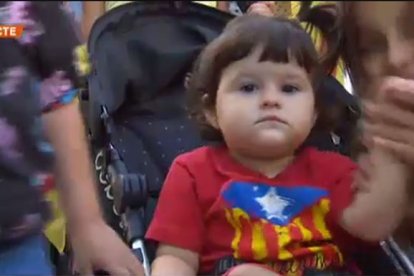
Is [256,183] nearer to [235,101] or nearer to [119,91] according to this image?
[235,101]

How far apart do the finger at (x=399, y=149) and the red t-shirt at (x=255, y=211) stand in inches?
9.2

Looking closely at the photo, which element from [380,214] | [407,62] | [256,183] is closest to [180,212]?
[256,183]

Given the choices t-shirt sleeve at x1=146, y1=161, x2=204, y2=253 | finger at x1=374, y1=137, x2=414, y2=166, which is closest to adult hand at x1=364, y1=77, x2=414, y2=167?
finger at x1=374, y1=137, x2=414, y2=166

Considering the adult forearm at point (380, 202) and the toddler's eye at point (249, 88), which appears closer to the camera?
the adult forearm at point (380, 202)

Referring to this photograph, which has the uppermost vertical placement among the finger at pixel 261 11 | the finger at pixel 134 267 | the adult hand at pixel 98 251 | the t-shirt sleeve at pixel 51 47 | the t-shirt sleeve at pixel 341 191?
the t-shirt sleeve at pixel 51 47

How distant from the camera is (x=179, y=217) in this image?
2283 millimetres

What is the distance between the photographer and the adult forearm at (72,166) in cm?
183

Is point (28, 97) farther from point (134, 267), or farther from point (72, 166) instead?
point (134, 267)

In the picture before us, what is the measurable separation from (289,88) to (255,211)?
26 cm

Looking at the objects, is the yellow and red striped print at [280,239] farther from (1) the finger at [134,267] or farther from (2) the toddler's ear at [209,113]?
(1) the finger at [134,267]

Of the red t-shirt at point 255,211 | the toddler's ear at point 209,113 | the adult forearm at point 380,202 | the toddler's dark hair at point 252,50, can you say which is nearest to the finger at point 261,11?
the toddler's dark hair at point 252,50

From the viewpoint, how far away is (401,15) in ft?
6.41

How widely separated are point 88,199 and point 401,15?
0.58 meters

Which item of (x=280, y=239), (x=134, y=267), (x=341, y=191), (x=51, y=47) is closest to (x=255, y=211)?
(x=280, y=239)
